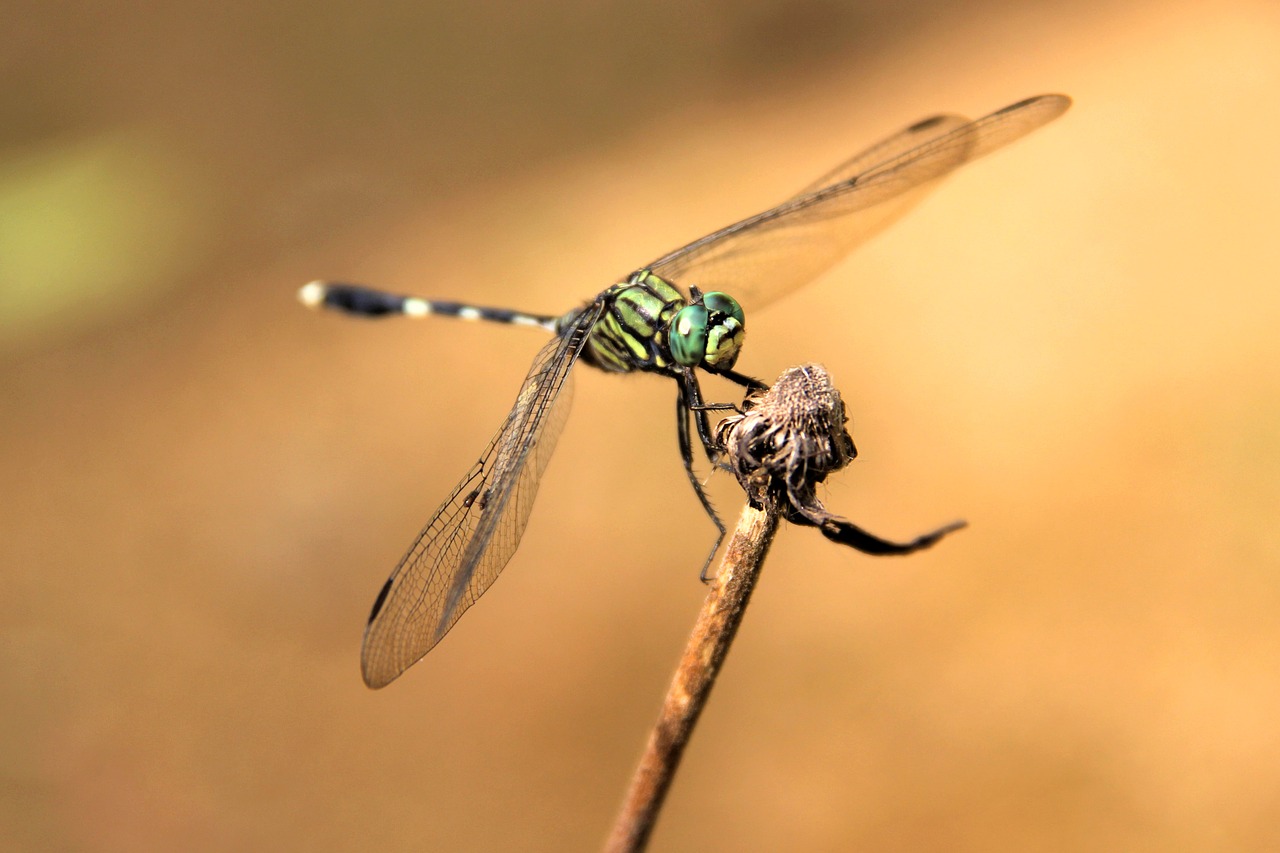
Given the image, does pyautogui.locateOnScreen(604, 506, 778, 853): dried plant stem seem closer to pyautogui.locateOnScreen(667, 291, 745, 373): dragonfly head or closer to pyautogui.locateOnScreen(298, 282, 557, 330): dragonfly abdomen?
pyautogui.locateOnScreen(667, 291, 745, 373): dragonfly head

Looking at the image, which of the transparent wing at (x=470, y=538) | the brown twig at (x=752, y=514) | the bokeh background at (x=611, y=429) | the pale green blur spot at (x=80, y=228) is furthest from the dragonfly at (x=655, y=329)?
the bokeh background at (x=611, y=429)

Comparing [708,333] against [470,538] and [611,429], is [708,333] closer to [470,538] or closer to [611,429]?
[470,538]

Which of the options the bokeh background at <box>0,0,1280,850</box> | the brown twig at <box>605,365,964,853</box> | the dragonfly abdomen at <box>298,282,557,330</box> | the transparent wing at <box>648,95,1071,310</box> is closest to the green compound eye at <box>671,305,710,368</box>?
the transparent wing at <box>648,95,1071,310</box>

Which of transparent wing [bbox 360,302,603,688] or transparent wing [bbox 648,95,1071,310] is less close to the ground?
transparent wing [bbox 648,95,1071,310]

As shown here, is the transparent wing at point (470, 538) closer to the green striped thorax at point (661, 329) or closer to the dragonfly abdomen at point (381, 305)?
the green striped thorax at point (661, 329)

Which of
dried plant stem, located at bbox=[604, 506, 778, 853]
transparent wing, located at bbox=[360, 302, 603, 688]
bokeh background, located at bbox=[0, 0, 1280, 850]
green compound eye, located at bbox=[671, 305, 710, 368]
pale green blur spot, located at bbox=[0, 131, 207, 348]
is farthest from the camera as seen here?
bokeh background, located at bbox=[0, 0, 1280, 850]

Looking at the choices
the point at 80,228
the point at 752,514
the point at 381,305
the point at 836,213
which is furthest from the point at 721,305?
the point at 80,228

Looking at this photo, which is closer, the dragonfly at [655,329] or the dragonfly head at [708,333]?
the dragonfly at [655,329]
